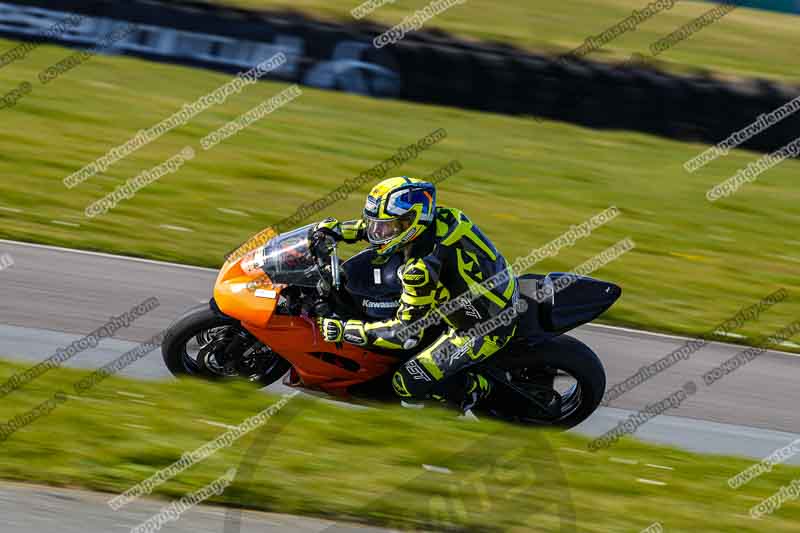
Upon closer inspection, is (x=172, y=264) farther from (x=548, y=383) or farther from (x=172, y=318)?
(x=548, y=383)

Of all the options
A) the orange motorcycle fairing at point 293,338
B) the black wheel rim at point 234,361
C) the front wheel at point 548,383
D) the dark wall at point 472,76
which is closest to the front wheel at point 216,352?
the black wheel rim at point 234,361

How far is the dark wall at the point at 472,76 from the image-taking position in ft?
62.2

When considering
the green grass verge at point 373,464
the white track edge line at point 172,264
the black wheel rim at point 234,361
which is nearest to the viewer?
the green grass verge at point 373,464

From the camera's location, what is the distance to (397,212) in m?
7.20

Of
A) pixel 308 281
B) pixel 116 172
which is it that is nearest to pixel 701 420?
pixel 308 281

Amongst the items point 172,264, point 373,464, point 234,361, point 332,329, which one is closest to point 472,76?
point 172,264

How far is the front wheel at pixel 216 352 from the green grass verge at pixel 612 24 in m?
14.5

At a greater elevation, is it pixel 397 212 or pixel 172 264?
pixel 397 212

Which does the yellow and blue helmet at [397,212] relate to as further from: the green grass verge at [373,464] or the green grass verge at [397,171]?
the green grass verge at [397,171]

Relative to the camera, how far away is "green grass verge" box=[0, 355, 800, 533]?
6176 mm

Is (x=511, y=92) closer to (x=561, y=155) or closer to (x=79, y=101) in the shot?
(x=561, y=155)

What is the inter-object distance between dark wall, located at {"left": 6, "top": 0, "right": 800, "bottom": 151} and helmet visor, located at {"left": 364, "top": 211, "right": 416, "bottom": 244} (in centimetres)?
1229

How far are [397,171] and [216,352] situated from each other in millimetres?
8642

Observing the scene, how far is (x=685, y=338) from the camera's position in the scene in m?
11.1
